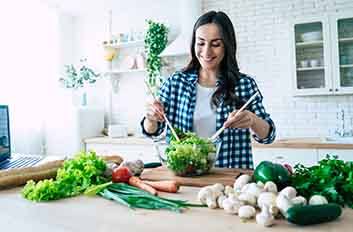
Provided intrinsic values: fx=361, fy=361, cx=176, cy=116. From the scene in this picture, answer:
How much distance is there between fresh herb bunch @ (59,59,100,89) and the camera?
450 centimetres

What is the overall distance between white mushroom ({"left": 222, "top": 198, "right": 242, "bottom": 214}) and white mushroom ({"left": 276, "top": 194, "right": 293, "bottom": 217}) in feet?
0.33

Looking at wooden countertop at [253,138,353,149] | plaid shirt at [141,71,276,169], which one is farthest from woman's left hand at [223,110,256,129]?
wooden countertop at [253,138,353,149]

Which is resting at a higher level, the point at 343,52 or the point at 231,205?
the point at 343,52

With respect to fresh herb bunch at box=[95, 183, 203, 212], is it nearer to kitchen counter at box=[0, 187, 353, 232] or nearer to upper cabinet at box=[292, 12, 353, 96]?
kitchen counter at box=[0, 187, 353, 232]

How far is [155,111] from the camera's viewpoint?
1529 millimetres

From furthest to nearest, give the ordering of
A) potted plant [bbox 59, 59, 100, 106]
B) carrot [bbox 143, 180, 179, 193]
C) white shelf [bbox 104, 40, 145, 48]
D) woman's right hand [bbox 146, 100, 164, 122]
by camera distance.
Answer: potted plant [bbox 59, 59, 100, 106], white shelf [bbox 104, 40, 145, 48], woman's right hand [bbox 146, 100, 164, 122], carrot [bbox 143, 180, 179, 193]

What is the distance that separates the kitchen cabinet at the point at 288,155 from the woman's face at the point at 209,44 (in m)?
1.74

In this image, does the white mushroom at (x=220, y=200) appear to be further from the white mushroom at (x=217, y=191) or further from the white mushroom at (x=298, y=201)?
the white mushroom at (x=298, y=201)

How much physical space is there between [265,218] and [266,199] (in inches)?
2.9

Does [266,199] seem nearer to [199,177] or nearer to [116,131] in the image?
[199,177]

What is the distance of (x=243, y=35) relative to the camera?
12.7 ft

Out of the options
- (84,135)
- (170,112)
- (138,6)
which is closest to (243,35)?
(138,6)

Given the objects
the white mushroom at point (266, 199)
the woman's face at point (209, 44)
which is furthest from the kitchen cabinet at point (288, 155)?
the white mushroom at point (266, 199)

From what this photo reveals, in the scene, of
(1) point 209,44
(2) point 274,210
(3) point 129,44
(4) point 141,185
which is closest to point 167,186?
(4) point 141,185
